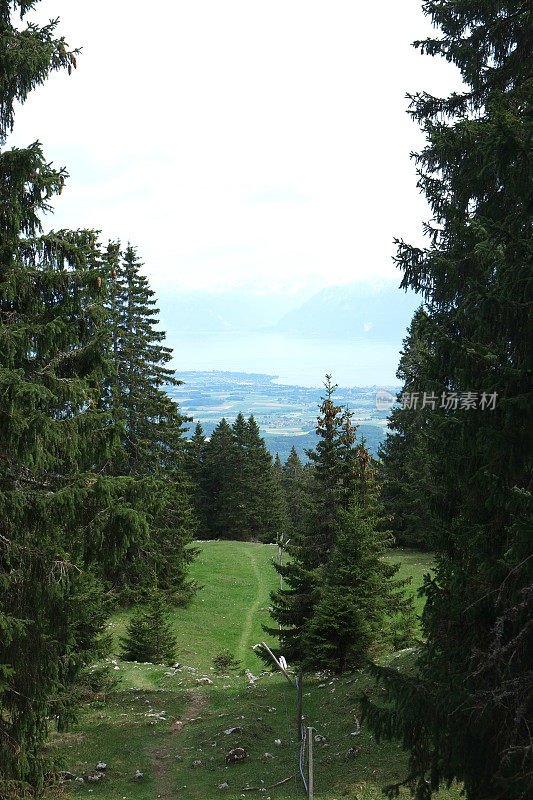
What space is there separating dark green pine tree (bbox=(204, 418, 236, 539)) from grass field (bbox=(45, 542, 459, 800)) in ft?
105

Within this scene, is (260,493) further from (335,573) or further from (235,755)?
(235,755)

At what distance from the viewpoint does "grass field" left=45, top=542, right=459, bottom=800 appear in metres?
11.4

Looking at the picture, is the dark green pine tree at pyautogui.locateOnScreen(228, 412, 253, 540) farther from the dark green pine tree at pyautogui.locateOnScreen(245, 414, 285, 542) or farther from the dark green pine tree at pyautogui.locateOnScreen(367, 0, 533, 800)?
the dark green pine tree at pyautogui.locateOnScreen(367, 0, 533, 800)

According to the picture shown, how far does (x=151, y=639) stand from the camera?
72.7 feet

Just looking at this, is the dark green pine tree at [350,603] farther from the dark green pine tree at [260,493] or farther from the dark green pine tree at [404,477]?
the dark green pine tree at [260,493]

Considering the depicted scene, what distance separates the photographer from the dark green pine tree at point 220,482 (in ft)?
185

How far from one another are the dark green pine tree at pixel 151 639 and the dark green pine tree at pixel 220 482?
1294 inches

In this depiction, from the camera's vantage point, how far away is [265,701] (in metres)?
17.3

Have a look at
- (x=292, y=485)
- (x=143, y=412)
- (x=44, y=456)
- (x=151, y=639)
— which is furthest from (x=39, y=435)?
(x=292, y=485)

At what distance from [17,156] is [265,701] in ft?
52.9

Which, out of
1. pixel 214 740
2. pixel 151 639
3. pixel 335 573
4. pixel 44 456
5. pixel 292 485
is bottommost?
pixel 292 485

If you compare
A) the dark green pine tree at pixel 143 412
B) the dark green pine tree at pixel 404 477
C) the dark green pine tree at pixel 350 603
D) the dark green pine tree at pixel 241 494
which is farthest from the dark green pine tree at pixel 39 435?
the dark green pine tree at pixel 241 494

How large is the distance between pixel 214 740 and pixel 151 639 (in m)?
8.62

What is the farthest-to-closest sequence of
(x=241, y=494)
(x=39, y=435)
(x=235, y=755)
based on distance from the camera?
(x=241, y=494), (x=235, y=755), (x=39, y=435)
